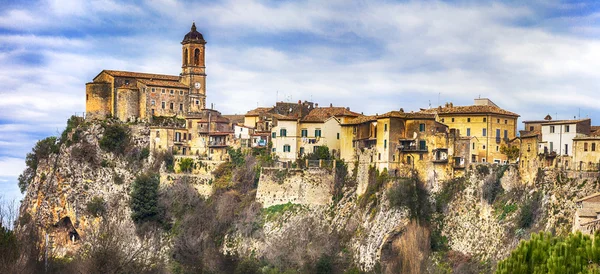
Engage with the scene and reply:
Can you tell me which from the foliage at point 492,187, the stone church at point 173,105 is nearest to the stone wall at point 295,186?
the stone church at point 173,105

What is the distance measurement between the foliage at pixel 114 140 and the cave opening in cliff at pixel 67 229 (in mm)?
7595

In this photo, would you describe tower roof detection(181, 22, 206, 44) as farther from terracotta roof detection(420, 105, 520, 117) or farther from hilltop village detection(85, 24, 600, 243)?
terracotta roof detection(420, 105, 520, 117)

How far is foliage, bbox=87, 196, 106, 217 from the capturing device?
90.1 meters

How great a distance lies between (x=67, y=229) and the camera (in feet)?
304

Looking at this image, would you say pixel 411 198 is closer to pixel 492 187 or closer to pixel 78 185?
pixel 492 187

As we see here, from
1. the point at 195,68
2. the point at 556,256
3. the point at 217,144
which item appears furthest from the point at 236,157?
the point at 556,256

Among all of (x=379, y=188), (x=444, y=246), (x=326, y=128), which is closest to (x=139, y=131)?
(x=326, y=128)

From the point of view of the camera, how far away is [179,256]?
81.5m

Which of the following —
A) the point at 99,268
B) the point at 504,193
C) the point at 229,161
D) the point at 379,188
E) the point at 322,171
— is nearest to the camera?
the point at 99,268

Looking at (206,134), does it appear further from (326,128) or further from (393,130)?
(393,130)

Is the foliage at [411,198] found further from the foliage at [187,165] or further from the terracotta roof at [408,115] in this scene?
the foliage at [187,165]

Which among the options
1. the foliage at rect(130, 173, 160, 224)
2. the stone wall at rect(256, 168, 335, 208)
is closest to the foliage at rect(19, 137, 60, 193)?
the foliage at rect(130, 173, 160, 224)

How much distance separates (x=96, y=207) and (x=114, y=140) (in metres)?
6.27

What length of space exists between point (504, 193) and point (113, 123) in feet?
130
